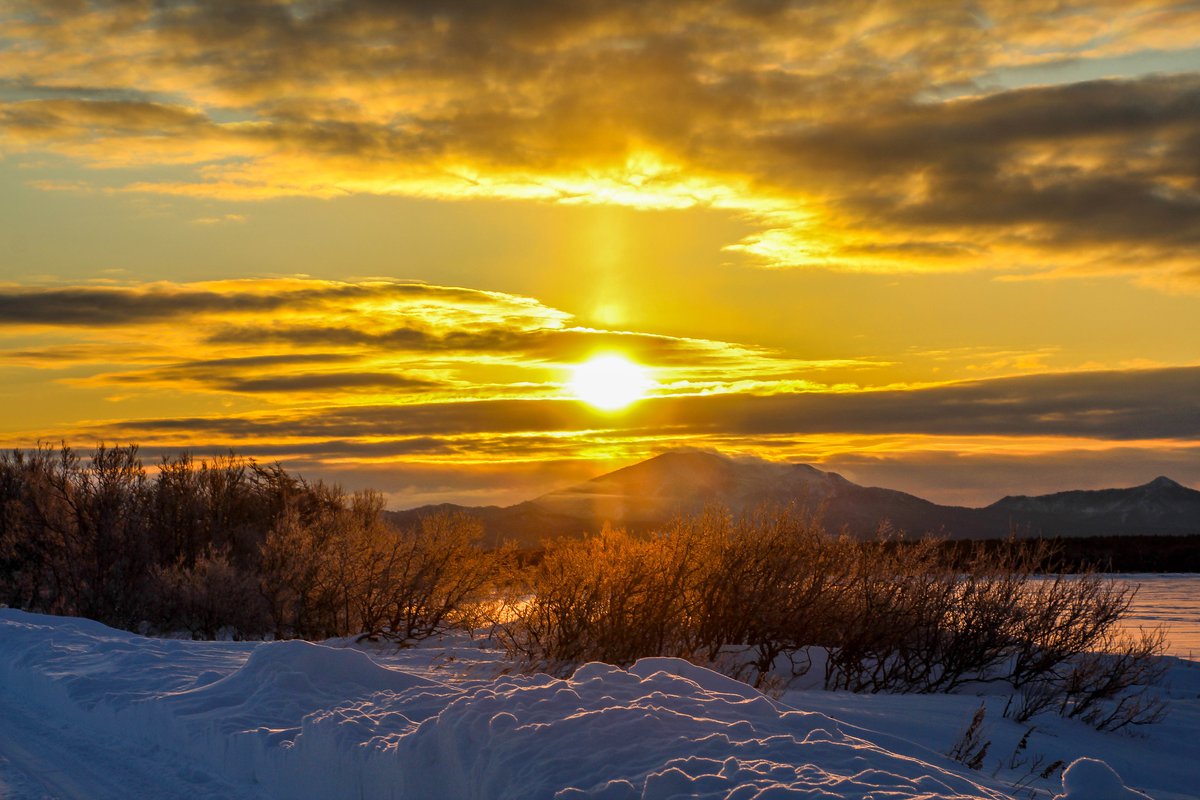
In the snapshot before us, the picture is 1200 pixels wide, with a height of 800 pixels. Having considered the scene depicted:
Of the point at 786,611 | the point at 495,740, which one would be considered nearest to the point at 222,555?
the point at 786,611

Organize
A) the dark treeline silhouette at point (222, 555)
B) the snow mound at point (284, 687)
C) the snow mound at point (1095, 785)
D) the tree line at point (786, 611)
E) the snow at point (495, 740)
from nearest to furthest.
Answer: the snow mound at point (1095, 785)
the snow at point (495, 740)
the snow mound at point (284, 687)
the tree line at point (786, 611)
the dark treeline silhouette at point (222, 555)

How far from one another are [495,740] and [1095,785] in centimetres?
396

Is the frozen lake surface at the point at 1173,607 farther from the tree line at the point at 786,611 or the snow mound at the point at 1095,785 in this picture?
the snow mound at the point at 1095,785

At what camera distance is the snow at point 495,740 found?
7121 mm

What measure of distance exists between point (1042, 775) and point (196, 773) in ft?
25.0

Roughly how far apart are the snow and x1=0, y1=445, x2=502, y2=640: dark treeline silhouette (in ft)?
26.1

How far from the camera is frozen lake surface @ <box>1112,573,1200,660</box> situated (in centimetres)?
2333

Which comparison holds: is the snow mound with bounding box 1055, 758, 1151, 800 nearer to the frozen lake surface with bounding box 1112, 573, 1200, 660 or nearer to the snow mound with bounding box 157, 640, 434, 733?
the snow mound with bounding box 157, 640, 434, 733

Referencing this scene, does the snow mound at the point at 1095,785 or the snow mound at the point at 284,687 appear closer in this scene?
the snow mound at the point at 1095,785

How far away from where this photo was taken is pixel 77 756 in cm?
973

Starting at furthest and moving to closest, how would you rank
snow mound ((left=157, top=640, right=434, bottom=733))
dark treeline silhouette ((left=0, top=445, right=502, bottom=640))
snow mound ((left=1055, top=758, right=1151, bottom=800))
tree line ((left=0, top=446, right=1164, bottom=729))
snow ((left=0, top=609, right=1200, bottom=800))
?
dark treeline silhouette ((left=0, top=445, right=502, bottom=640)), tree line ((left=0, top=446, right=1164, bottom=729)), snow mound ((left=157, top=640, right=434, bottom=733)), snow ((left=0, top=609, right=1200, bottom=800)), snow mound ((left=1055, top=758, right=1151, bottom=800))

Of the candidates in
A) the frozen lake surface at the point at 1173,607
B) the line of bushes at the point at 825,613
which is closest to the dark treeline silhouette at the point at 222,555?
the line of bushes at the point at 825,613

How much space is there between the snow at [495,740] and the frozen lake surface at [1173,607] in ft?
32.1

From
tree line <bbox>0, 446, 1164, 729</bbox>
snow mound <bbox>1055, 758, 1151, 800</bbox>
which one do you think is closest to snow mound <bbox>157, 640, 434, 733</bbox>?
tree line <bbox>0, 446, 1164, 729</bbox>
